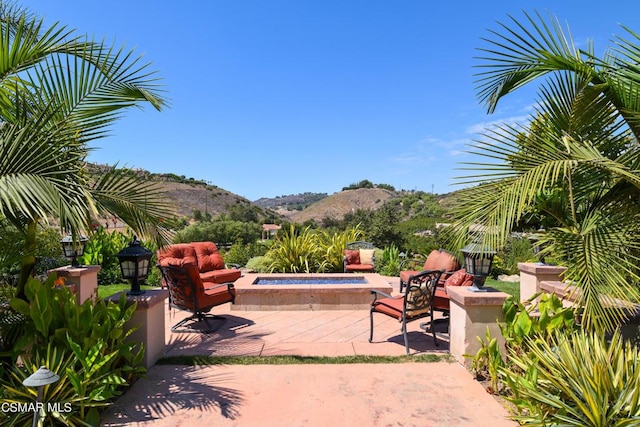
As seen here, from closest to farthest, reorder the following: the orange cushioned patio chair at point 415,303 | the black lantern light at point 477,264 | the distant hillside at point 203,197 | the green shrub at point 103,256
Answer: the black lantern light at point 477,264
the orange cushioned patio chair at point 415,303
the green shrub at point 103,256
the distant hillside at point 203,197

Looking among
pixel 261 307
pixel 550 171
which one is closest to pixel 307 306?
pixel 261 307

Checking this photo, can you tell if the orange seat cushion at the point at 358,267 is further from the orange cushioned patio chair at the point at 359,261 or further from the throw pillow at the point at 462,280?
the throw pillow at the point at 462,280

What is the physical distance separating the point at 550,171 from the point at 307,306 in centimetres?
450

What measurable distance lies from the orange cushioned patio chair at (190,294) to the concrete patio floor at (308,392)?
49 centimetres

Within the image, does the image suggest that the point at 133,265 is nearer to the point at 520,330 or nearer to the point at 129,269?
the point at 129,269

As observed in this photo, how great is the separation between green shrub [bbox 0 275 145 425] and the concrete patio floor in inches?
9.3

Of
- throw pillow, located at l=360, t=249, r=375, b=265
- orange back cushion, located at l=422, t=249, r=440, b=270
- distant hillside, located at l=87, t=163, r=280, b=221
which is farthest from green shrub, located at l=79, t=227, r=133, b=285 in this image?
distant hillside, located at l=87, t=163, r=280, b=221

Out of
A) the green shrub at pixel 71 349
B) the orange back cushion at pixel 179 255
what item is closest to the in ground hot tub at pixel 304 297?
the orange back cushion at pixel 179 255

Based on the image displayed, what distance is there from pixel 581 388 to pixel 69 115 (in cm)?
441

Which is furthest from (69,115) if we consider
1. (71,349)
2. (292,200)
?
(292,200)

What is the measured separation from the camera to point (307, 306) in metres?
6.09

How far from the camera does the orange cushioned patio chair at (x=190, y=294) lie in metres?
4.59

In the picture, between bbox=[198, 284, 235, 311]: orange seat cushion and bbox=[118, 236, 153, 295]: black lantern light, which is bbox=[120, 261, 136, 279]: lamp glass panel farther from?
bbox=[198, 284, 235, 311]: orange seat cushion

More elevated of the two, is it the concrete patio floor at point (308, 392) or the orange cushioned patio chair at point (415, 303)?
the orange cushioned patio chair at point (415, 303)
